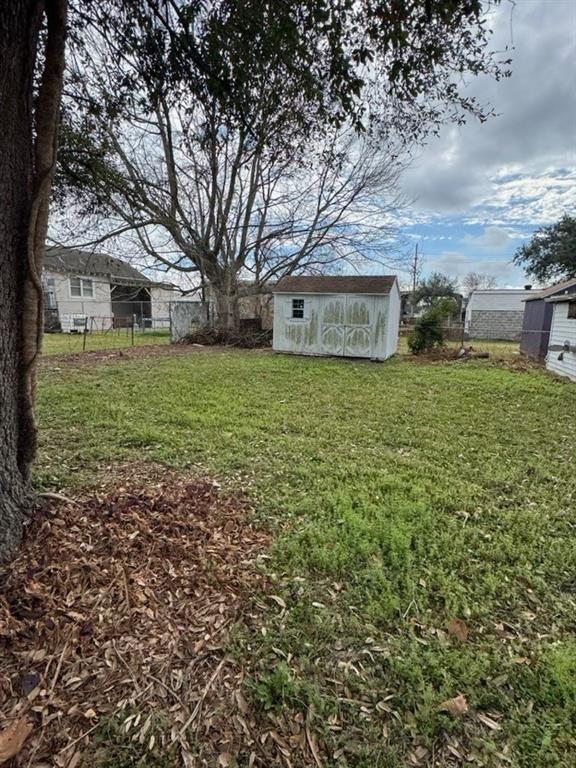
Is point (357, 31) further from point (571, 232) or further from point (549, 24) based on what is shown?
point (571, 232)

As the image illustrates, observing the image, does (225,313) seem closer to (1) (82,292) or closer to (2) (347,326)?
(2) (347,326)

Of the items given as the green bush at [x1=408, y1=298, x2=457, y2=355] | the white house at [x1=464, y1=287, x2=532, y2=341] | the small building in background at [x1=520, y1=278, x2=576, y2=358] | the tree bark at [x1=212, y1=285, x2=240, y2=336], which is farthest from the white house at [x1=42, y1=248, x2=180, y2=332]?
the white house at [x1=464, y1=287, x2=532, y2=341]

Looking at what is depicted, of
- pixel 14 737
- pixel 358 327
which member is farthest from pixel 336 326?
pixel 14 737

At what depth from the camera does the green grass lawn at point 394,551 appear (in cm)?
141

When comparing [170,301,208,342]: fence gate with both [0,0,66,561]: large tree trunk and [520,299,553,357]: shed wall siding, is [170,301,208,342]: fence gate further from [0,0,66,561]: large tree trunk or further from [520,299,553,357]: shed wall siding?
[0,0,66,561]: large tree trunk

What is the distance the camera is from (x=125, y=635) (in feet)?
5.48

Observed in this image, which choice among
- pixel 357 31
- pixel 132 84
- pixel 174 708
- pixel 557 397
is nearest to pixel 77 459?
pixel 174 708

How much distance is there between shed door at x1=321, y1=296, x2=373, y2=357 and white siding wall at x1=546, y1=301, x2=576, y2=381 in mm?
4633

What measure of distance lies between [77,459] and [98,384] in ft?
11.8

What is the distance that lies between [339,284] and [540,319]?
23.1ft

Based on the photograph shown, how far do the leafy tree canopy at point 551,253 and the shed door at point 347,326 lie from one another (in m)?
18.0

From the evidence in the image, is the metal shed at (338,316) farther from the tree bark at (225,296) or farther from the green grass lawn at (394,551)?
the green grass lawn at (394,551)

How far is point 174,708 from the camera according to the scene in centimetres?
140

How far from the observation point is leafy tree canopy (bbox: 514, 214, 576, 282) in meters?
22.2
